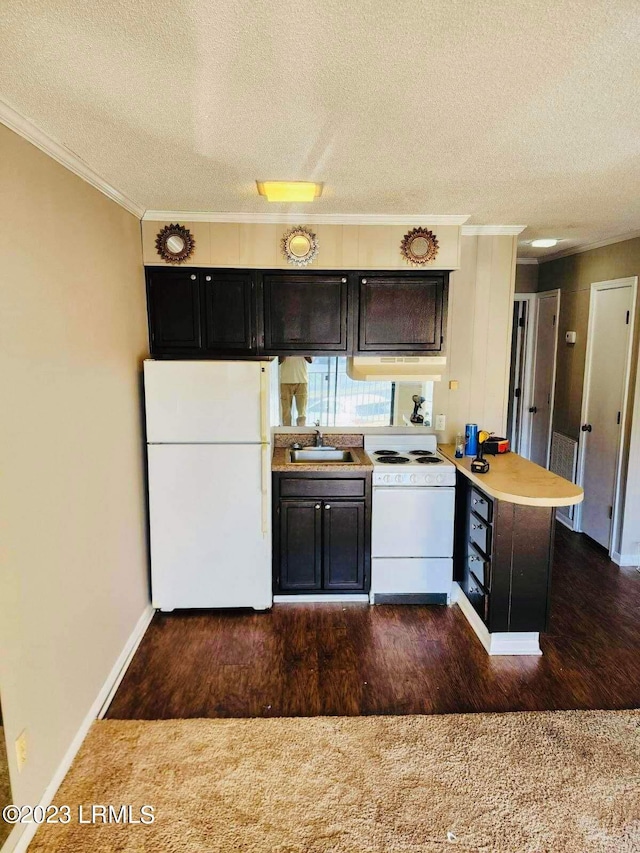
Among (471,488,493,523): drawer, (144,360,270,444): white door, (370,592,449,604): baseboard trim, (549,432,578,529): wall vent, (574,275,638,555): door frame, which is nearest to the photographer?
(471,488,493,523): drawer

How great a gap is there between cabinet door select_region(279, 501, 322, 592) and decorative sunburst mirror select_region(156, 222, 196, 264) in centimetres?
173

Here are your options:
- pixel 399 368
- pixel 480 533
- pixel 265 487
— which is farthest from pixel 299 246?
pixel 480 533

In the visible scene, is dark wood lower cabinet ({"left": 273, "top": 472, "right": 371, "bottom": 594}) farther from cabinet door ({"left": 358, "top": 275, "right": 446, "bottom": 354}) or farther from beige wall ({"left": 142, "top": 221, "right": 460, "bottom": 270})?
beige wall ({"left": 142, "top": 221, "right": 460, "bottom": 270})

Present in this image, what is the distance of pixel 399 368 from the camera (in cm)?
353

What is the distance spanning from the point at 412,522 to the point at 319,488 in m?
0.66

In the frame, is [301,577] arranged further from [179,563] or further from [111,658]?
[111,658]

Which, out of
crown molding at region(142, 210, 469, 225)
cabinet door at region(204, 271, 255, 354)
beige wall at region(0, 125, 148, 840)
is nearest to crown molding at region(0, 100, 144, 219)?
beige wall at region(0, 125, 148, 840)

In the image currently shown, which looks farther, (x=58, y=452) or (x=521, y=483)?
(x=521, y=483)

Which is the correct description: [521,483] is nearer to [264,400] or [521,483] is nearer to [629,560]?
[264,400]

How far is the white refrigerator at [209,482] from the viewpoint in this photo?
10.5 feet

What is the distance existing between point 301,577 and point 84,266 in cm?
230

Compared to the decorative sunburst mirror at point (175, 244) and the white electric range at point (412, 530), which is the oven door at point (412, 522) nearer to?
the white electric range at point (412, 530)

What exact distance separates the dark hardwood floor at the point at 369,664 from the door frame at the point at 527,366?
2129mm

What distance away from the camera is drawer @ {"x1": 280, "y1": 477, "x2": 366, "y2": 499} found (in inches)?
134
